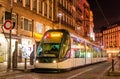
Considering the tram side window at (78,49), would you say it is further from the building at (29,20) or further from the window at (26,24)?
the window at (26,24)

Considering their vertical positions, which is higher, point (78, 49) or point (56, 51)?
point (78, 49)

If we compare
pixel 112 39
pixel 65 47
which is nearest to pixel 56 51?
pixel 65 47

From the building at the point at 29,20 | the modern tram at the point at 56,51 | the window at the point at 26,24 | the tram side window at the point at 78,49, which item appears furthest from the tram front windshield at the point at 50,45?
the window at the point at 26,24

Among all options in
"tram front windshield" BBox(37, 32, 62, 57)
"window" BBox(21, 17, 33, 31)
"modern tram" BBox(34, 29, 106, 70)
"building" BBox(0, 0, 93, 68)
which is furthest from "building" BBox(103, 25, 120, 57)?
"tram front windshield" BBox(37, 32, 62, 57)

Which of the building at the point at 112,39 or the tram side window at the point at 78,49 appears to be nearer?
the tram side window at the point at 78,49

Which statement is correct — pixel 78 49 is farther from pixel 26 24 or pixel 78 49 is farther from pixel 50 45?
pixel 26 24

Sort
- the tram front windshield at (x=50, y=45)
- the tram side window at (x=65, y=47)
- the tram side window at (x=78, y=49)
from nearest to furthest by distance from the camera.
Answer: the tram front windshield at (x=50, y=45) < the tram side window at (x=65, y=47) < the tram side window at (x=78, y=49)

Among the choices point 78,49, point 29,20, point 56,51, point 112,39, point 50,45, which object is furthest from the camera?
point 112,39

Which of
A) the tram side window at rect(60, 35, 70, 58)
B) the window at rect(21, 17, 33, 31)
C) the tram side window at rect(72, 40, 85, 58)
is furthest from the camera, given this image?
the window at rect(21, 17, 33, 31)

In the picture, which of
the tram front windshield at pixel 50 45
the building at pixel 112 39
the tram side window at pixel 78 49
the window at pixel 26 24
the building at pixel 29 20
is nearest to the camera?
the tram front windshield at pixel 50 45

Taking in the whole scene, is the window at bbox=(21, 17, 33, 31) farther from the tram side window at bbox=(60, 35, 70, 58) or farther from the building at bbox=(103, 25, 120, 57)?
the building at bbox=(103, 25, 120, 57)

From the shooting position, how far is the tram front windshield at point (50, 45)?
25234mm

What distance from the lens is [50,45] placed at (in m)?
25.8

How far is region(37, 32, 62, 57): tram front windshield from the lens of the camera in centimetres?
2523
